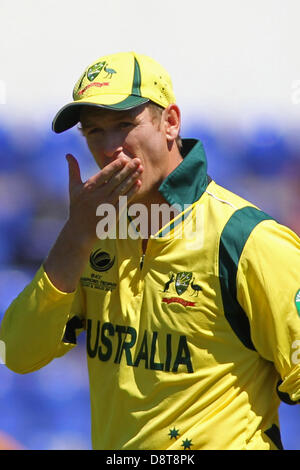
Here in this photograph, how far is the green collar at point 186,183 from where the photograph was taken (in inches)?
80.1

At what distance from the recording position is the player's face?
6.54 ft

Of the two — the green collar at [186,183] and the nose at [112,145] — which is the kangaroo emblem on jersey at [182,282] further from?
the nose at [112,145]

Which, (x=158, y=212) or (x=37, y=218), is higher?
(x=158, y=212)

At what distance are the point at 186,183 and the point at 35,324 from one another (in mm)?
584

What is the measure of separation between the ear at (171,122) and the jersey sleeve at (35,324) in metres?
0.55

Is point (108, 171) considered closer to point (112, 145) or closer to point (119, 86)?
point (112, 145)

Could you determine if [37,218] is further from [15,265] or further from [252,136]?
[252,136]

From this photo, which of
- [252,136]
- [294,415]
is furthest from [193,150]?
[294,415]

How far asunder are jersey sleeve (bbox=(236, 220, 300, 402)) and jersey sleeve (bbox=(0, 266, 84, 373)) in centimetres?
49

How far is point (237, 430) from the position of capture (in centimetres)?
188

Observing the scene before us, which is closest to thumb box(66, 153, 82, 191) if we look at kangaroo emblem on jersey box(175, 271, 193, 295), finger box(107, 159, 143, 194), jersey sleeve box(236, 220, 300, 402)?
finger box(107, 159, 143, 194)

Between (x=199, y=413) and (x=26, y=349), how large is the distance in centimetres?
51
